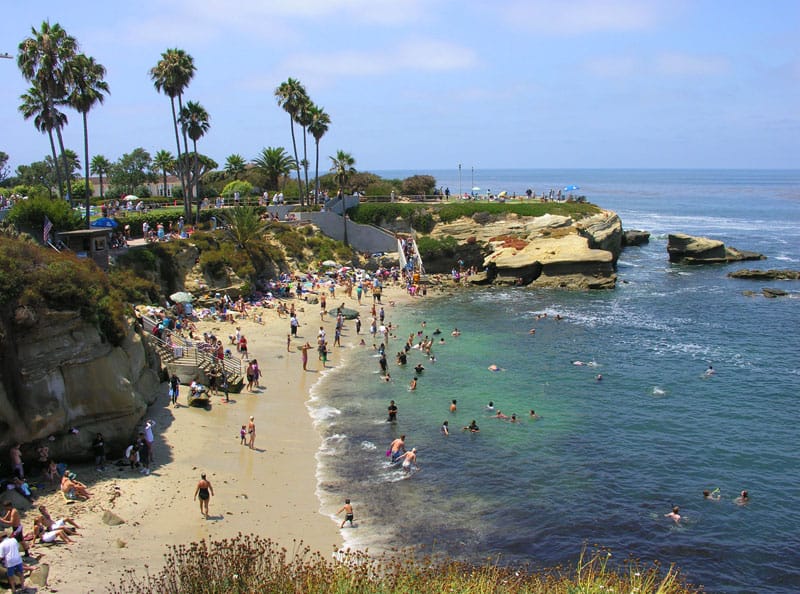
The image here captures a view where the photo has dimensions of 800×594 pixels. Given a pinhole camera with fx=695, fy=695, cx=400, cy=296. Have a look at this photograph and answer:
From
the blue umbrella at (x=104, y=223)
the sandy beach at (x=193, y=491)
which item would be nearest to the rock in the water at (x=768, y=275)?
the sandy beach at (x=193, y=491)

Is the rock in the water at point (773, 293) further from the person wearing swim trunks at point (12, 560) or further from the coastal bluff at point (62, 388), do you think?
the person wearing swim trunks at point (12, 560)

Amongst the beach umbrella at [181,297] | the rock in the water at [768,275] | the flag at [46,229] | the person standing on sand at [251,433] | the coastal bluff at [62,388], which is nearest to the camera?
the coastal bluff at [62,388]

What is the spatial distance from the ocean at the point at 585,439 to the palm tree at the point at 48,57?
2218 cm

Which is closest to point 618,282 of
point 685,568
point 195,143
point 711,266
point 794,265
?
point 711,266

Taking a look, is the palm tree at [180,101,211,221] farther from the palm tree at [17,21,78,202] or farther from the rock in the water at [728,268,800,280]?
the rock in the water at [728,268,800,280]

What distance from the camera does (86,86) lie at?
1628 inches

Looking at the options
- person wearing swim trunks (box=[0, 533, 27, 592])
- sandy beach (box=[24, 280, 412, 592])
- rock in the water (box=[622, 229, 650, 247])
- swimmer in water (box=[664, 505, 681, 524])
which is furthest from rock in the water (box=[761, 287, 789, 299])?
Answer: person wearing swim trunks (box=[0, 533, 27, 592])

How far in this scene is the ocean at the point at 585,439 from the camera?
736 inches

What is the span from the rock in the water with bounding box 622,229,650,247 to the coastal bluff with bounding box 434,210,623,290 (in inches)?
582

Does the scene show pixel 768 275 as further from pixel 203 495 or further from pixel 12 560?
pixel 12 560

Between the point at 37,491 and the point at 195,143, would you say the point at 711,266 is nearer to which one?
the point at 195,143

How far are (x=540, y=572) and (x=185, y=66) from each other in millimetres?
43325

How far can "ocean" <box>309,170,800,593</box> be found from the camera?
18.7 meters

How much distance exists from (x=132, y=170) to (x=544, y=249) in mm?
54825
